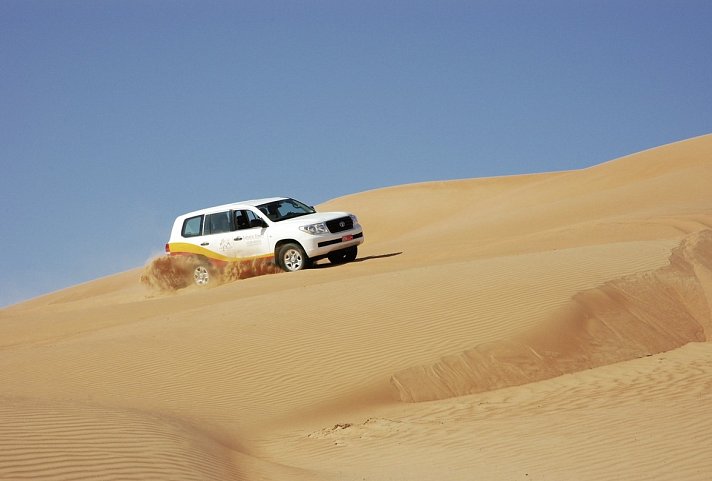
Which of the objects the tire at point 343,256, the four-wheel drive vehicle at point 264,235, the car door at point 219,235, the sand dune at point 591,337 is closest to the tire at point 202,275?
the four-wheel drive vehicle at point 264,235

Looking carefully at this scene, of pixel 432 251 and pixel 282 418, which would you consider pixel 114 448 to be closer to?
pixel 282 418

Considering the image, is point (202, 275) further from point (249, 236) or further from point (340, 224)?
point (340, 224)

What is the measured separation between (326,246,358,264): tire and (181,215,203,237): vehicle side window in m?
3.36

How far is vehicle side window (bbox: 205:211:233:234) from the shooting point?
73.9 feet

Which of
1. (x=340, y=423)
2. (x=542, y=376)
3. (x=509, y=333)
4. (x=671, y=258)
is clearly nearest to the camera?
(x=340, y=423)

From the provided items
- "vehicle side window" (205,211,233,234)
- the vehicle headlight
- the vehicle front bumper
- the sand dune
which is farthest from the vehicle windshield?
the sand dune

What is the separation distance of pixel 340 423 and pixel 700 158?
1205 inches

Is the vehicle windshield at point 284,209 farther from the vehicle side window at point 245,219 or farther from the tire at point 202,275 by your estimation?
the tire at point 202,275

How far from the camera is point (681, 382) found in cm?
1204

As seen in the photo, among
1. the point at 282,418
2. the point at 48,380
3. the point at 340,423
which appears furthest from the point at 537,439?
the point at 48,380

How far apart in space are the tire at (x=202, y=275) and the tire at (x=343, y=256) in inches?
120

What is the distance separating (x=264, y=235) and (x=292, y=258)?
88cm

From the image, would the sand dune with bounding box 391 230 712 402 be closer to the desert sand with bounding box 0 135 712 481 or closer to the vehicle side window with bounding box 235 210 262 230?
the desert sand with bounding box 0 135 712 481

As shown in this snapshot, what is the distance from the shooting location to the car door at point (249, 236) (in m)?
21.8
